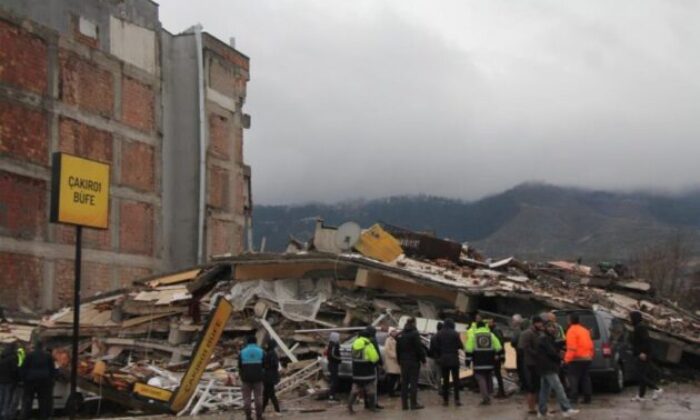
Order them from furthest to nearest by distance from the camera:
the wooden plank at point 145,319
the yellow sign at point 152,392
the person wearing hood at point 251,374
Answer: the wooden plank at point 145,319
the yellow sign at point 152,392
the person wearing hood at point 251,374

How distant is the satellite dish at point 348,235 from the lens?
2688cm

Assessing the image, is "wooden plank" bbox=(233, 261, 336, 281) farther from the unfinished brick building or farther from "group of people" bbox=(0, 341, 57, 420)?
the unfinished brick building

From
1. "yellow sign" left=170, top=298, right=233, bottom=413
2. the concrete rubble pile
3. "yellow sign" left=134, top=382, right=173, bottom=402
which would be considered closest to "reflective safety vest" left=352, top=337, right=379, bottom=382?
"yellow sign" left=170, top=298, right=233, bottom=413

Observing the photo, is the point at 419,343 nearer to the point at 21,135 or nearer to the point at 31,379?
the point at 31,379

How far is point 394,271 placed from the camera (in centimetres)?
2372

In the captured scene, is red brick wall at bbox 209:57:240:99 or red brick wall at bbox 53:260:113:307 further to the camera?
red brick wall at bbox 209:57:240:99

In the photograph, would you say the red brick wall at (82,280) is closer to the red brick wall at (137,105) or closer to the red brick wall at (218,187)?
the red brick wall at (137,105)

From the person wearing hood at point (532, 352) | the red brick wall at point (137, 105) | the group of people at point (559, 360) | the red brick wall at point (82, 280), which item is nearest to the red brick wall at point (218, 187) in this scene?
the red brick wall at point (137, 105)

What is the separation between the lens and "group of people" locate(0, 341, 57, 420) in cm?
1902

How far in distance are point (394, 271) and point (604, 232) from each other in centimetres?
10880

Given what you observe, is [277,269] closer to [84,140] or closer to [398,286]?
[398,286]

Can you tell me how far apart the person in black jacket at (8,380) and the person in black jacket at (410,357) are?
27.0 feet

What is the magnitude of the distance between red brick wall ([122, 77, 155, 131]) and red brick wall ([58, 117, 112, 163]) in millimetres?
1518

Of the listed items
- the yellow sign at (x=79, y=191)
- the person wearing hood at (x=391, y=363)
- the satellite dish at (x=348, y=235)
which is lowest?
the person wearing hood at (x=391, y=363)
